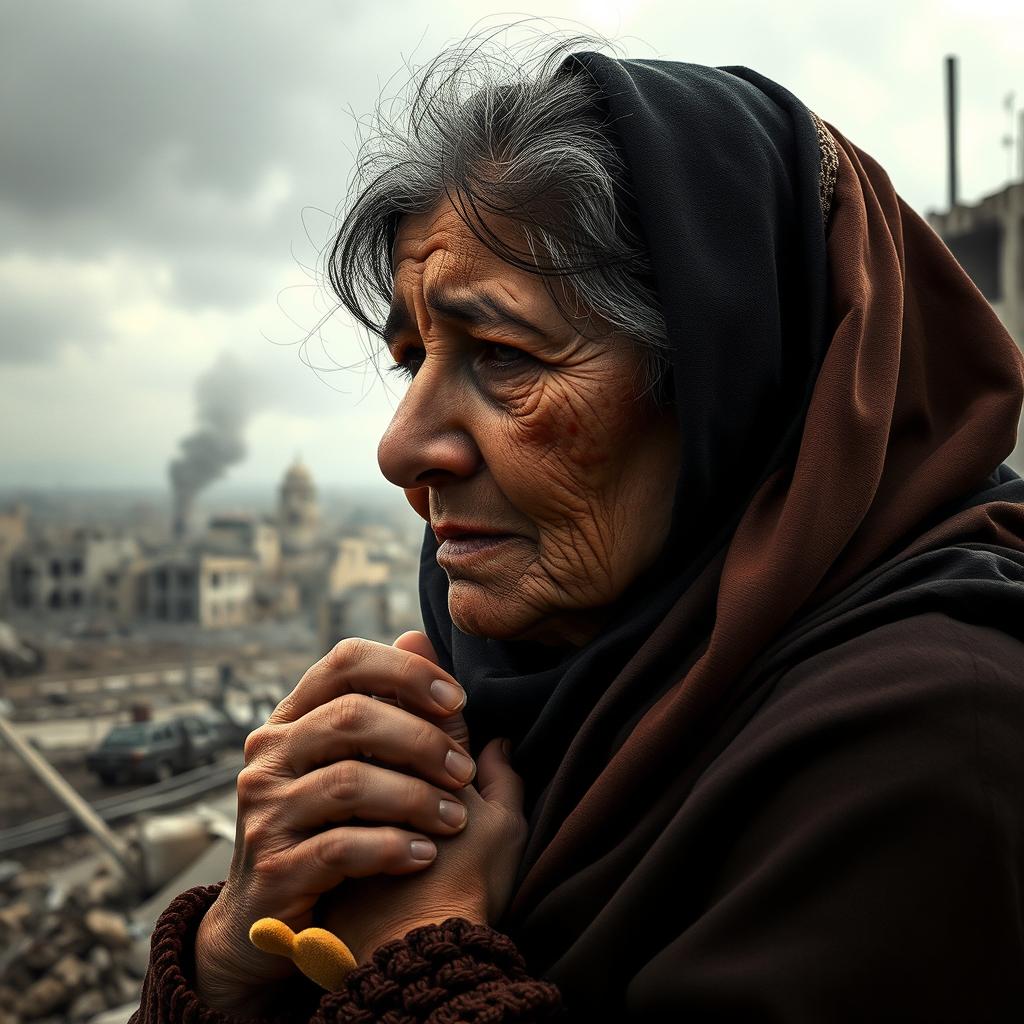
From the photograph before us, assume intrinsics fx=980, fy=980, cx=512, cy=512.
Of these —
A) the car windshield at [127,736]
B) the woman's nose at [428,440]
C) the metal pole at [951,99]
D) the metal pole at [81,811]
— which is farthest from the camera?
the car windshield at [127,736]

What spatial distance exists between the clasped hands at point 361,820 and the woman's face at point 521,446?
213 mm

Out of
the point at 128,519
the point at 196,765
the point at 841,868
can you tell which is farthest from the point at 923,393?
the point at 128,519

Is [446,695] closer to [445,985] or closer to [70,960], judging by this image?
[445,985]

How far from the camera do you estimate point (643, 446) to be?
1.43 meters

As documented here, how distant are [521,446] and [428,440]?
0.47ft

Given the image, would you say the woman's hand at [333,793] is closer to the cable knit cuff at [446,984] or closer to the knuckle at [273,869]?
the knuckle at [273,869]

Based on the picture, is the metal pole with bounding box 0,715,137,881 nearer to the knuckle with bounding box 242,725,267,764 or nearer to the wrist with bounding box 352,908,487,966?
the knuckle with bounding box 242,725,267,764

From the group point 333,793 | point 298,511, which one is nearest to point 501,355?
point 333,793

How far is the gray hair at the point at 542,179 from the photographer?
4.50ft

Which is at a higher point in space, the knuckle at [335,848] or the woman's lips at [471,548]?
the woman's lips at [471,548]

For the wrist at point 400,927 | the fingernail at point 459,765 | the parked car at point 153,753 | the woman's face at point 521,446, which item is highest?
the woman's face at point 521,446

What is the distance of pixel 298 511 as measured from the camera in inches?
1682

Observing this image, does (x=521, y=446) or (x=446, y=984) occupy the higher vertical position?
(x=521, y=446)

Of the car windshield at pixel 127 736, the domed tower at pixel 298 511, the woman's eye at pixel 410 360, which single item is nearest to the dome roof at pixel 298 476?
the domed tower at pixel 298 511
